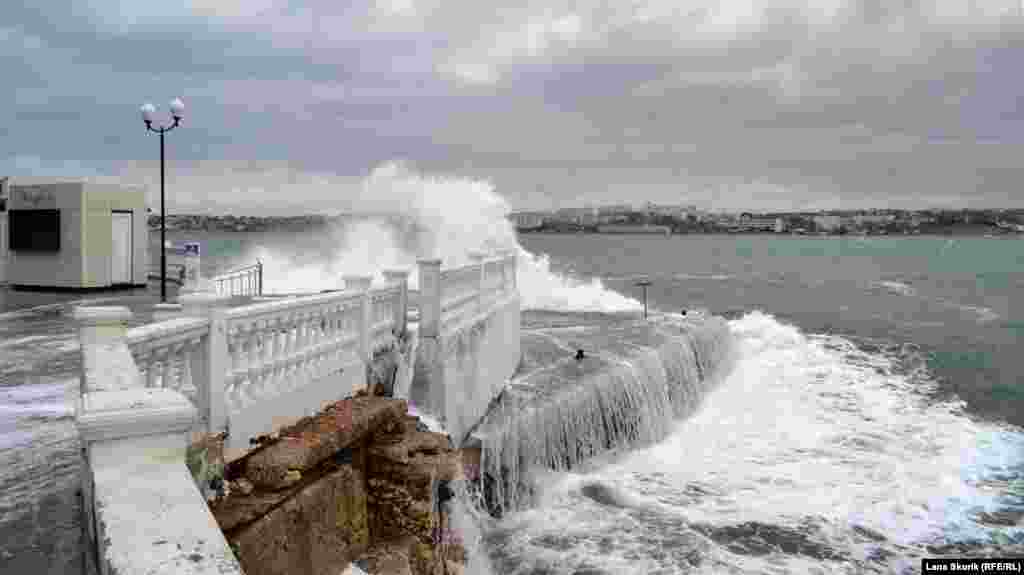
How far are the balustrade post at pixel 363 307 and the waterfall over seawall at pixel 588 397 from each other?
3062 mm

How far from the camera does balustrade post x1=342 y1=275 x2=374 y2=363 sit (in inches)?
307

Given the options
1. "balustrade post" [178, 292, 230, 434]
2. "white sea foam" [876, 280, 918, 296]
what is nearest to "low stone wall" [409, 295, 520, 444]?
"balustrade post" [178, 292, 230, 434]

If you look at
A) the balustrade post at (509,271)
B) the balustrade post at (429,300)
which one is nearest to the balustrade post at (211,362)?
the balustrade post at (429,300)

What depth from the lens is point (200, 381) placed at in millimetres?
5164

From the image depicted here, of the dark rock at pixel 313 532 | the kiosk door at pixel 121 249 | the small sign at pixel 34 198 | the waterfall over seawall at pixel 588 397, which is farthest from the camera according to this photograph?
the kiosk door at pixel 121 249

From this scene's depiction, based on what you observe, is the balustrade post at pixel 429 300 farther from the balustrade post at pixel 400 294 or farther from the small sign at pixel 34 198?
the small sign at pixel 34 198

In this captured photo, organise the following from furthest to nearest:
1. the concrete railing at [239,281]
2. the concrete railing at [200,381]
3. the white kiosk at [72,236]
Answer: the white kiosk at [72,236] → the concrete railing at [239,281] → the concrete railing at [200,381]

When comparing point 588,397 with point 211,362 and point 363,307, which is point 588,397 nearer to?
point 363,307

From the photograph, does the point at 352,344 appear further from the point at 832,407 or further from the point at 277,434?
the point at 832,407

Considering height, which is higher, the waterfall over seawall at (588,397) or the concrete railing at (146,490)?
the concrete railing at (146,490)

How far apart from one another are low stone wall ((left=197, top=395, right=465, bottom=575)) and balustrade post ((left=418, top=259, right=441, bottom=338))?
67.7 inches

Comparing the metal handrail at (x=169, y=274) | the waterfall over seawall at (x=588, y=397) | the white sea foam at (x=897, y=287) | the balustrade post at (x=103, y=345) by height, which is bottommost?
the white sea foam at (x=897, y=287)

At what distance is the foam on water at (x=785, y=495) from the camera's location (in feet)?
31.7

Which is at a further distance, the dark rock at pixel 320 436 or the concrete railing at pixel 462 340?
the concrete railing at pixel 462 340
